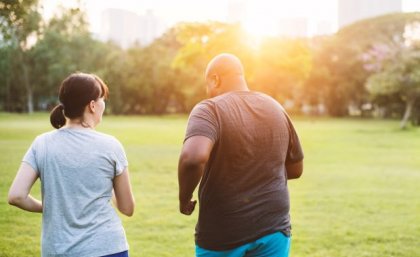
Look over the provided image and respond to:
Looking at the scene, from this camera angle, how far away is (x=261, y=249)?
3.13 metres

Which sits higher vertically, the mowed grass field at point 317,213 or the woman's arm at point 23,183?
the woman's arm at point 23,183

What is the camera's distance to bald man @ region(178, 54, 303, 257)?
118 inches

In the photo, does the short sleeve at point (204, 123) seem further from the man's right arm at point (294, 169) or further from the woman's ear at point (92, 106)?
the man's right arm at point (294, 169)

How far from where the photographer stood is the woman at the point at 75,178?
2877mm

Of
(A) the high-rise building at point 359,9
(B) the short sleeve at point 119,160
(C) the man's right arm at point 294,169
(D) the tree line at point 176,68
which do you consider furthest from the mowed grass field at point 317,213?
(A) the high-rise building at point 359,9

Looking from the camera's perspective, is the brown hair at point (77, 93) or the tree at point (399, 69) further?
the tree at point (399, 69)

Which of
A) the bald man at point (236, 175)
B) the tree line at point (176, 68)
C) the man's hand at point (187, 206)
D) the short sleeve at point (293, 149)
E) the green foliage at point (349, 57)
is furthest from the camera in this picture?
the green foliage at point (349, 57)

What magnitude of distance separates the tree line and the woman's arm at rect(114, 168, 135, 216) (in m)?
41.8

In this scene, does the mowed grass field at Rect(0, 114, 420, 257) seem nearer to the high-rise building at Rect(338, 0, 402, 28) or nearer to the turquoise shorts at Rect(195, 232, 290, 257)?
the turquoise shorts at Rect(195, 232, 290, 257)

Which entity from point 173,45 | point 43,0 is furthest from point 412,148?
point 173,45

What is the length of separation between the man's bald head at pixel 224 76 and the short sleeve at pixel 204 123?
1.13 ft

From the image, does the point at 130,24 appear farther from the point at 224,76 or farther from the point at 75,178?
the point at 75,178

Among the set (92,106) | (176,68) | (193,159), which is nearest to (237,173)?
(193,159)

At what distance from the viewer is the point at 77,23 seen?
2692 inches
